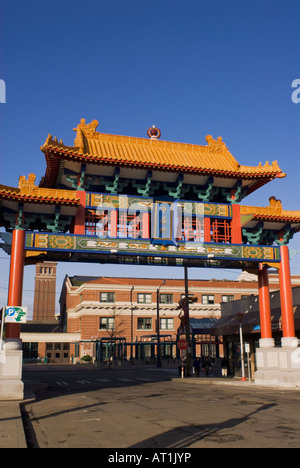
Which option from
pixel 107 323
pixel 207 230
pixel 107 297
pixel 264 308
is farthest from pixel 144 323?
pixel 207 230

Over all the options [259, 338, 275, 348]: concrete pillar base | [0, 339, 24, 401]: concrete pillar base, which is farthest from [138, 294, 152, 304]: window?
[0, 339, 24, 401]: concrete pillar base

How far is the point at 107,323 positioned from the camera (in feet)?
211

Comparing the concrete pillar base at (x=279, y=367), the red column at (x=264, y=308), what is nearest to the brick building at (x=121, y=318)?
the red column at (x=264, y=308)

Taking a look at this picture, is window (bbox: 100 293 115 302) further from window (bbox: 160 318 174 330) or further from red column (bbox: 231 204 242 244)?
red column (bbox: 231 204 242 244)

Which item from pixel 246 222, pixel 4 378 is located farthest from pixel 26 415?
pixel 246 222

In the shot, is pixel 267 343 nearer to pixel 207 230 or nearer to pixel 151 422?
pixel 207 230

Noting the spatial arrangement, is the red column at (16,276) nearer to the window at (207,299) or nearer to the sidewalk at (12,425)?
the sidewalk at (12,425)

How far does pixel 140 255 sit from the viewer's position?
2200cm

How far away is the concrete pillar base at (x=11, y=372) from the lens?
17562 mm

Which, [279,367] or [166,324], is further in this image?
[166,324]

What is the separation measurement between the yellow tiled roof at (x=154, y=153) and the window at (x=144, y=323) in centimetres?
4310

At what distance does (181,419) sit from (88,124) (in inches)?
673

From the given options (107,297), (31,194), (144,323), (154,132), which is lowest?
(144,323)

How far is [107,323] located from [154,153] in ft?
141
